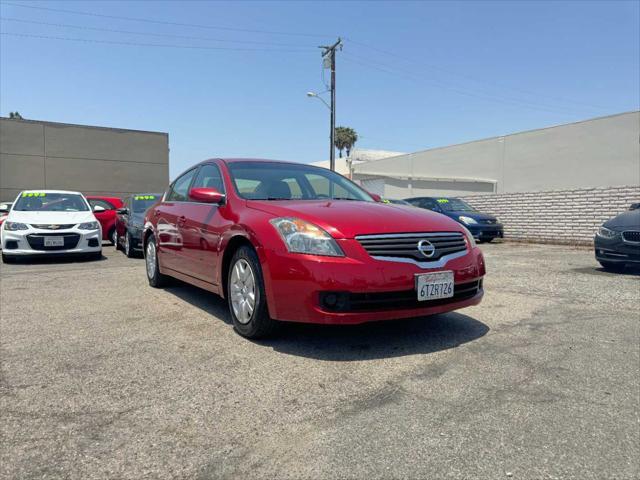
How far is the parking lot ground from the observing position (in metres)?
2.05

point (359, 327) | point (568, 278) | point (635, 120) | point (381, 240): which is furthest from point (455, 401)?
point (635, 120)

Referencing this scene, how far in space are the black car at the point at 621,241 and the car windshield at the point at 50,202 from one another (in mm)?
9836

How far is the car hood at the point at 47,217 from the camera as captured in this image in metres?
9.03

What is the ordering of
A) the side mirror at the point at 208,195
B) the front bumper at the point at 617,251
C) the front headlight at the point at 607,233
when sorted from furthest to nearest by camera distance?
the front headlight at the point at 607,233 < the front bumper at the point at 617,251 < the side mirror at the point at 208,195

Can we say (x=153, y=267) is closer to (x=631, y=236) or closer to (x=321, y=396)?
(x=321, y=396)

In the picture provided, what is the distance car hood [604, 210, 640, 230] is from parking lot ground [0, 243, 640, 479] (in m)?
3.18

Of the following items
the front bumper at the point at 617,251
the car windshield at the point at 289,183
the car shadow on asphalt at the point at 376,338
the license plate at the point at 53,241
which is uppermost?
the car windshield at the point at 289,183

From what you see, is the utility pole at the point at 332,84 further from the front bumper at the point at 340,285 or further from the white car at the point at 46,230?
the front bumper at the point at 340,285

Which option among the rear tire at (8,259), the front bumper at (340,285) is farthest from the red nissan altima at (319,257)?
the rear tire at (8,259)

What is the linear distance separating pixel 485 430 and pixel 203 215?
3.18 meters

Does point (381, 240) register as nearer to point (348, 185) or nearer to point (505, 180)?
point (348, 185)

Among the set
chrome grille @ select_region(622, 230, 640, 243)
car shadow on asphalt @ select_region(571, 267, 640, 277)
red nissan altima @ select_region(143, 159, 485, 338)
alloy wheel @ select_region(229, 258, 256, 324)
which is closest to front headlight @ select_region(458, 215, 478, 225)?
car shadow on asphalt @ select_region(571, 267, 640, 277)

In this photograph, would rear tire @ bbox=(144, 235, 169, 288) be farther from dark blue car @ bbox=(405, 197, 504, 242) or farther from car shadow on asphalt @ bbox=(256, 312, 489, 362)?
dark blue car @ bbox=(405, 197, 504, 242)

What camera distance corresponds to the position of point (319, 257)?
10.7ft
